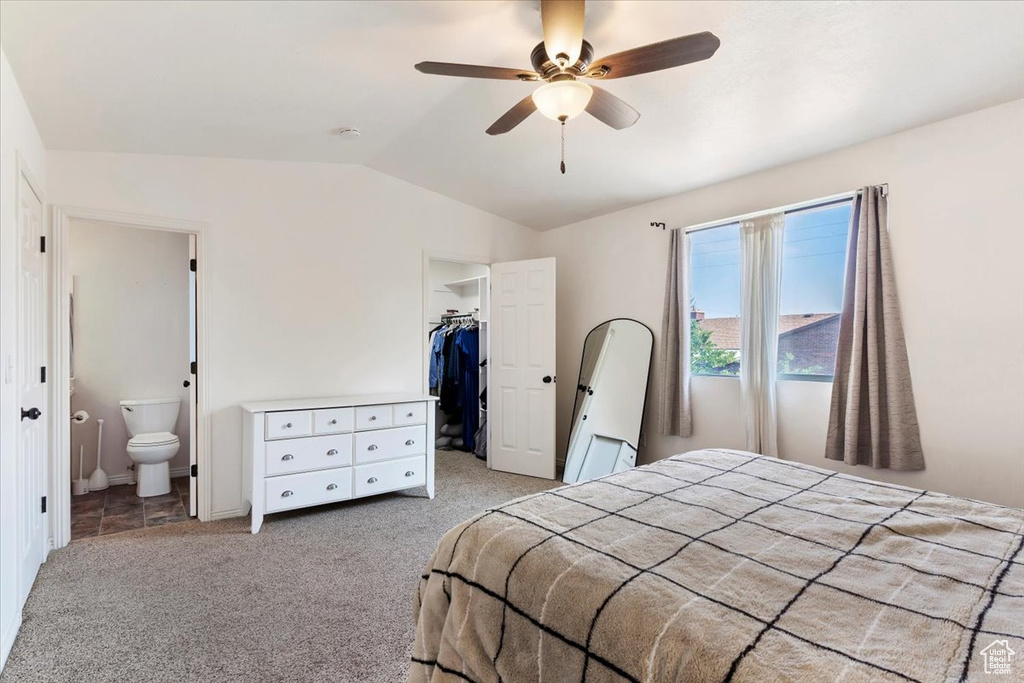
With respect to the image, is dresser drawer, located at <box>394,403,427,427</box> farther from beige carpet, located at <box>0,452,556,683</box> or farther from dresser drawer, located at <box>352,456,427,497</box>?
beige carpet, located at <box>0,452,556,683</box>

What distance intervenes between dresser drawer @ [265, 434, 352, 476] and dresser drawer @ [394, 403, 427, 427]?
0.37 m

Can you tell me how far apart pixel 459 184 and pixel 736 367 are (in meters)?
2.59

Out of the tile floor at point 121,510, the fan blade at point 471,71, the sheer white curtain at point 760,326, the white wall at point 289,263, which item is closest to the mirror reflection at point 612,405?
the sheer white curtain at point 760,326

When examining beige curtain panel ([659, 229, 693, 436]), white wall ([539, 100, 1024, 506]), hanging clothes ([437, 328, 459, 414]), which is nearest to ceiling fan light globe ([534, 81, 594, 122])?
white wall ([539, 100, 1024, 506])

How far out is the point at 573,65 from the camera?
1.81 meters

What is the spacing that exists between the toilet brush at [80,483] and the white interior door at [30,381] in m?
1.44

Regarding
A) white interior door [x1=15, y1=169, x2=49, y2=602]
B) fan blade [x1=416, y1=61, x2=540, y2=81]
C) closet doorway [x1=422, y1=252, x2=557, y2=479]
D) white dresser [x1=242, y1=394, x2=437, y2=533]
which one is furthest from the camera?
closet doorway [x1=422, y1=252, x2=557, y2=479]

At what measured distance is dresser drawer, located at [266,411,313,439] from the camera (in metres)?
3.14

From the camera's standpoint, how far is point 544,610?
1.10m

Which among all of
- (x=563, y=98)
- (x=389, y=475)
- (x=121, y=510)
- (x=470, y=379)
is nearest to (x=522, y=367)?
(x=470, y=379)

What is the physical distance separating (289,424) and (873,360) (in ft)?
11.6

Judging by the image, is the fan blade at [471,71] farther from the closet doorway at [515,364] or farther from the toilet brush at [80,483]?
the toilet brush at [80,483]

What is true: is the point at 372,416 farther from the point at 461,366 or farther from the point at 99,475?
the point at 99,475

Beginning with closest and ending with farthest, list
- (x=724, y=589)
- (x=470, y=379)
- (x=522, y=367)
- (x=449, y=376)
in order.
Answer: (x=724, y=589) < (x=522, y=367) < (x=470, y=379) < (x=449, y=376)
